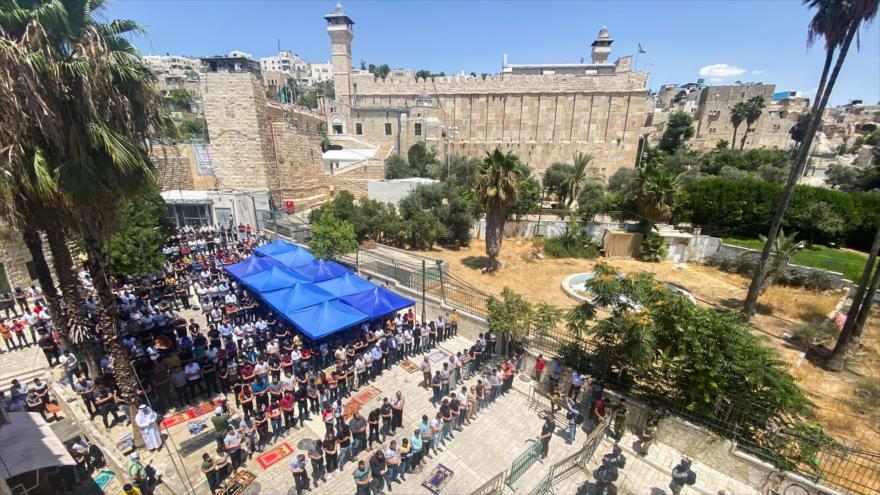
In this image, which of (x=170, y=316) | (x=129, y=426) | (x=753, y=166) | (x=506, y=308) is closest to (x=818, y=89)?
(x=506, y=308)

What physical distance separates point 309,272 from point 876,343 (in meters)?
23.9

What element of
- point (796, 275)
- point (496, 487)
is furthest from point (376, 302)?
point (796, 275)

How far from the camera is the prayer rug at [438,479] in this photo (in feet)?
25.3

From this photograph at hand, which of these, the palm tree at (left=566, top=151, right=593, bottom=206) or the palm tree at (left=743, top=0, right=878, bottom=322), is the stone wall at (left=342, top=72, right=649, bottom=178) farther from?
the palm tree at (left=743, top=0, right=878, bottom=322)

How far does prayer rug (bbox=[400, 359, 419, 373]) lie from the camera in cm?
1207

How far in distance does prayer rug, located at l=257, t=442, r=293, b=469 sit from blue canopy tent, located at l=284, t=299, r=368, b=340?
305cm

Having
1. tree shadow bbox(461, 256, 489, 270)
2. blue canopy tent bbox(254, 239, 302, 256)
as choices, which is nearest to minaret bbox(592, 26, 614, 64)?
tree shadow bbox(461, 256, 489, 270)

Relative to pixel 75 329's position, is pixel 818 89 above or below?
above

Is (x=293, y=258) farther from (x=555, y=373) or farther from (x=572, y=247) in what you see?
(x=572, y=247)

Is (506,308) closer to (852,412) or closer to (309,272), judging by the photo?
(309,272)

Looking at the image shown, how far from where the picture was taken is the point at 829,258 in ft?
72.9

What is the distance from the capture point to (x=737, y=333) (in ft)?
29.1

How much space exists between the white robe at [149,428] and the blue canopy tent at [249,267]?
6.96 meters

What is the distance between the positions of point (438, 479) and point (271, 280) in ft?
31.7
